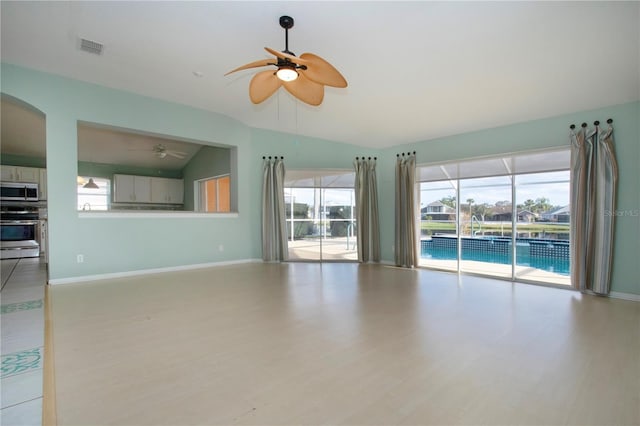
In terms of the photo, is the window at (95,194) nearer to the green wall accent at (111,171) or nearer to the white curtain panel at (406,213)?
the green wall accent at (111,171)

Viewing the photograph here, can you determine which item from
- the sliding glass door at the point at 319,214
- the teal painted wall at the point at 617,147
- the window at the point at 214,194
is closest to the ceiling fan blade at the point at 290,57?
the teal painted wall at the point at 617,147

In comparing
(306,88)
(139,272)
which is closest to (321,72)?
(306,88)

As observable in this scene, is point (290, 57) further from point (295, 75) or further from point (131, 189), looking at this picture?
point (131, 189)

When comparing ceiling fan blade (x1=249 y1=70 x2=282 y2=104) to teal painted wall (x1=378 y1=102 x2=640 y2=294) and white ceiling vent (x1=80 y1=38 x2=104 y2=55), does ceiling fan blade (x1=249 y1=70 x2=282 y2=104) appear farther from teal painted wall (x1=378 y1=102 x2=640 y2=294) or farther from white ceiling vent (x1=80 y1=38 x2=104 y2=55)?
teal painted wall (x1=378 y1=102 x2=640 y2=294)

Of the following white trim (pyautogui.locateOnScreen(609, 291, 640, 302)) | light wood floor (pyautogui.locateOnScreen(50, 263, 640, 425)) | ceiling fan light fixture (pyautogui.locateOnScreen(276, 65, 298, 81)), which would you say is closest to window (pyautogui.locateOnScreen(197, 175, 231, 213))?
light wood floor (pyautogui.locateOnScreen(50, 263, 640, 425))

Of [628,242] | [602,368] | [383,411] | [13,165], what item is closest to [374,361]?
[383,411]

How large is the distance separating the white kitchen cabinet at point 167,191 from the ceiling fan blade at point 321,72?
27.1ft

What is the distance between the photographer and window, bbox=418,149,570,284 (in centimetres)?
504

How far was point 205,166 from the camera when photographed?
8.41m

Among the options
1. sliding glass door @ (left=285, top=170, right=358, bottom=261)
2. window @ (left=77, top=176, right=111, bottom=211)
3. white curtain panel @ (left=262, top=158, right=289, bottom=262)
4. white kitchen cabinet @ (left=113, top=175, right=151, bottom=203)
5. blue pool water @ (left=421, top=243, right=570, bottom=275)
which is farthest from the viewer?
white kitchen cabinet @ (left=113, top=175, right=151, bottom=203)

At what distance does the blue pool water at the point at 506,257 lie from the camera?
5.55 m

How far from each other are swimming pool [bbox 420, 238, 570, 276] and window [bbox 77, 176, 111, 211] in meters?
8.78

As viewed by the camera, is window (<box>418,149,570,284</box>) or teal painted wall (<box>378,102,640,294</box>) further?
window (<box>418,149,570,284</box>)

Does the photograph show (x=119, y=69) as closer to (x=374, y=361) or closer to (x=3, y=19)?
(x=3, y=19)
